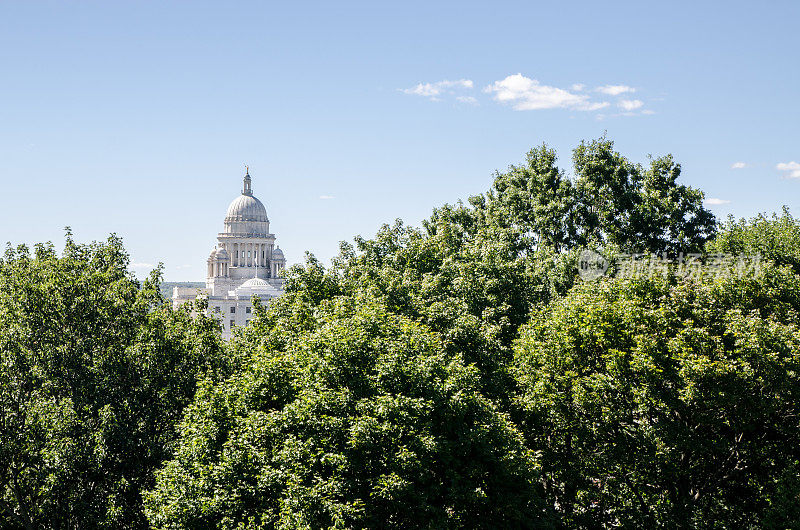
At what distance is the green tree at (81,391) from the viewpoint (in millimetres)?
24062

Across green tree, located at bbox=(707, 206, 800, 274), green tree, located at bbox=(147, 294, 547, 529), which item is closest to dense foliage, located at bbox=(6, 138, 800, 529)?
green tree, located at bbox=(147, 294, 547, 529)

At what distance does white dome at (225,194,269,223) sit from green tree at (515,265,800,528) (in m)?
157

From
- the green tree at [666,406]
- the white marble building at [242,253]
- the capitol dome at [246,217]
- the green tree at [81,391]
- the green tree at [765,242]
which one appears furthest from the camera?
the capitol dome at [246,217]

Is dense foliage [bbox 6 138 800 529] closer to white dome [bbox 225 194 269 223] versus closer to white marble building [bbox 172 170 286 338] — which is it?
white marble building [bbox 172 170 286 338]

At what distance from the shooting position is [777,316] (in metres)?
28.0

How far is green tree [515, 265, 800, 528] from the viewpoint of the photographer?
23.4 meters

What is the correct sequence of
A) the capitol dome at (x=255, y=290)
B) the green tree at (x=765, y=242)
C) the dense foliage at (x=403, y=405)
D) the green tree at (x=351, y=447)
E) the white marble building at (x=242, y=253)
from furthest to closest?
the white marble building at (x=242, y=253) < the capitol dome at (x=255, y=290) < the green tree at (x=765, y=242) < the dense foliage at (x=403, y=405) < the green tree at (x=351, y=447)

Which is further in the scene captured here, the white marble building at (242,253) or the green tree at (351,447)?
the white marble building at (242,253)

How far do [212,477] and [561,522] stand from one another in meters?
12.0

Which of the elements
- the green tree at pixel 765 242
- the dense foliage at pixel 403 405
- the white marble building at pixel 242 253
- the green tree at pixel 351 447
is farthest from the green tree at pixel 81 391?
the white marble building at pixel 242 253

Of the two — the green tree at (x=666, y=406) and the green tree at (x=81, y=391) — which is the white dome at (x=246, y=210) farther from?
the green tree at (x=666, y=406)

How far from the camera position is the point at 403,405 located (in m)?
20.3

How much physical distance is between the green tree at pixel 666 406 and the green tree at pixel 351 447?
3595 mm

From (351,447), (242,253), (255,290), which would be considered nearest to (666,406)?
(351,447)
